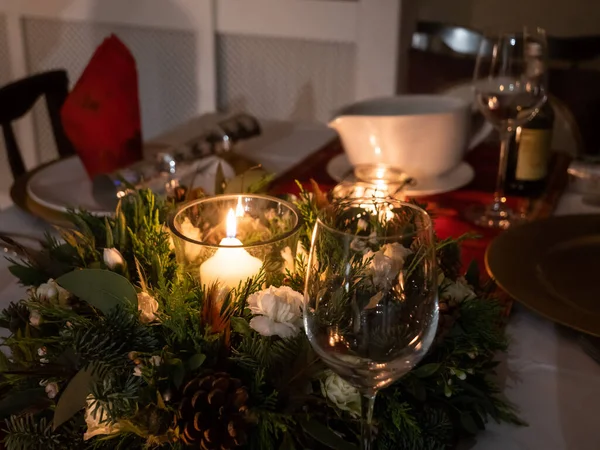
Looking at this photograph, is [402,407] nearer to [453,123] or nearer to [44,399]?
[44,399]

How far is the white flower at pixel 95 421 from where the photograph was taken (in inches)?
18.1

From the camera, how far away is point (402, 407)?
484mm

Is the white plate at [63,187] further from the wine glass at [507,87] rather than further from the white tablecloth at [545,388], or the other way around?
the wine glass at [507,87]

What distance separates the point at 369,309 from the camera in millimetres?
436

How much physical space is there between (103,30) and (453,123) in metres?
1.49

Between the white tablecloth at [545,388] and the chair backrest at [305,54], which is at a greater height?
the chair backrest at [305,54]

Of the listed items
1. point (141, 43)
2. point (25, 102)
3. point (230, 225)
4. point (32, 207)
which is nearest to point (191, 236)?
point (230, 225)

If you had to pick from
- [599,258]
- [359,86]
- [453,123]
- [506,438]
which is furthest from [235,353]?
[359,86]

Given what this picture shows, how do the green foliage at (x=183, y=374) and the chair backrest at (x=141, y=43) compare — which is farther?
the chair backrest at (x=141, y=43)

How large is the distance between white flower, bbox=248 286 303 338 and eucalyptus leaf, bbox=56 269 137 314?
89mm

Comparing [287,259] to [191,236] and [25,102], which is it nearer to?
[191,236]

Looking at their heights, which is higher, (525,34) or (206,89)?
(525,34)

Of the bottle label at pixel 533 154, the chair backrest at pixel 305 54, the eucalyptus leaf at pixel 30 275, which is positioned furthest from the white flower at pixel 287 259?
the chair backrest at pixel 305 54

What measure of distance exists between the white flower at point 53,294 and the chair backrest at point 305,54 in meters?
1.47
